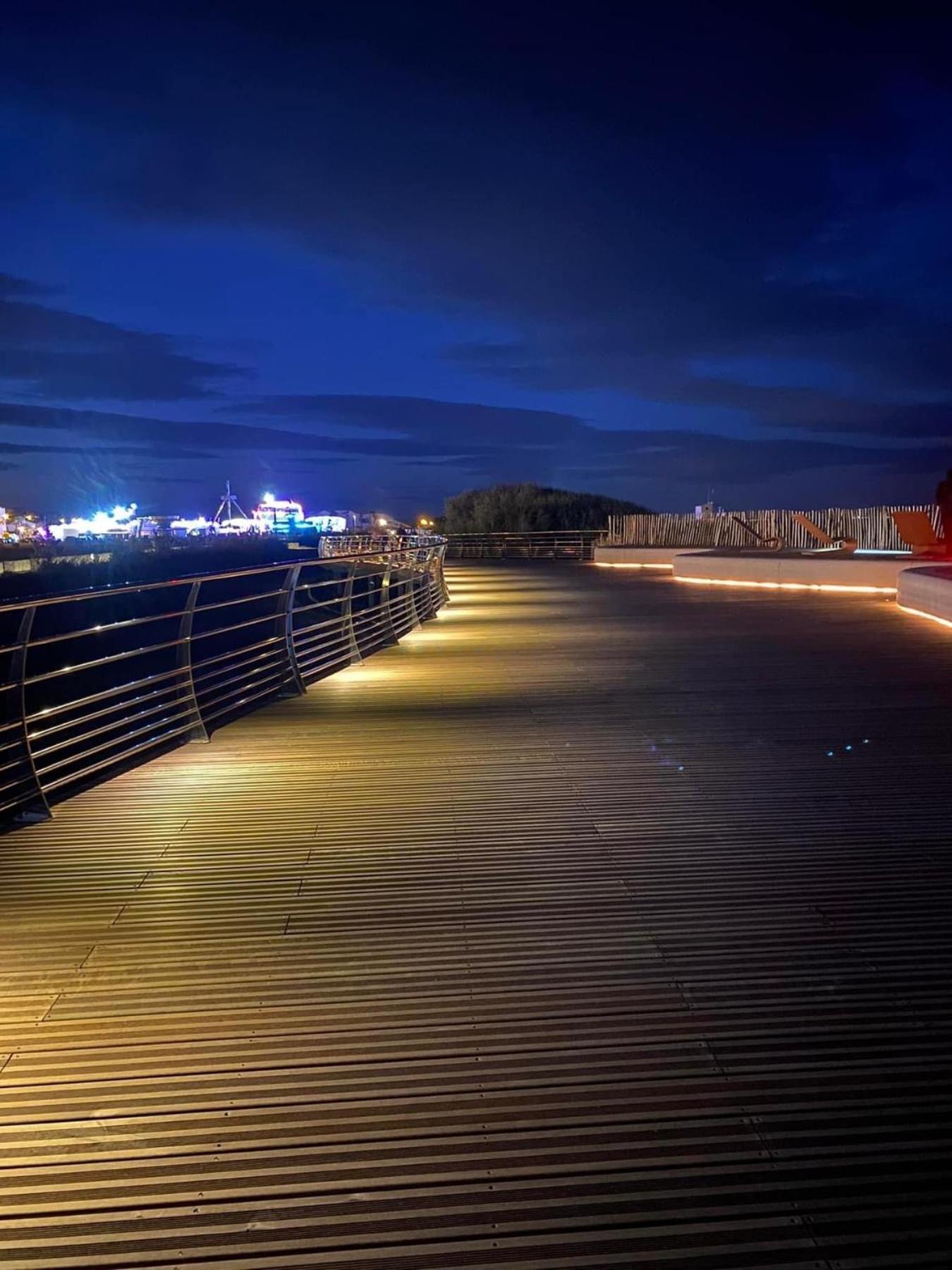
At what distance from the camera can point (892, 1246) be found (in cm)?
261

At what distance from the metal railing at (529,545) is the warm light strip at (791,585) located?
19.2 m

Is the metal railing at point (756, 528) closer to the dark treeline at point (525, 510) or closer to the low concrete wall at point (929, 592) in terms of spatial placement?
the low concrete wall at point (929, 592)

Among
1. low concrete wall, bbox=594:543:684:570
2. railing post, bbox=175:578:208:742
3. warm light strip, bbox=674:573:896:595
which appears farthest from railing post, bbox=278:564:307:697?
low concrete wall, bbox=594:543:684:570

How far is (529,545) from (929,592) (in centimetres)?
3909

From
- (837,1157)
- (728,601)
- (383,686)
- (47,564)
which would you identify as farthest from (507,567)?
(47,564)

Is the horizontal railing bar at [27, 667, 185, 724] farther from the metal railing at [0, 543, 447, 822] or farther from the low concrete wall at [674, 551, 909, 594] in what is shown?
the low concrete wall at [674, 551, 909, 594]

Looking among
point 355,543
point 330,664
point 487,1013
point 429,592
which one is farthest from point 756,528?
point 487,1013

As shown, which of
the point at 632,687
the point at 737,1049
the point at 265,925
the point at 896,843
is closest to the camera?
the point at 737,1049

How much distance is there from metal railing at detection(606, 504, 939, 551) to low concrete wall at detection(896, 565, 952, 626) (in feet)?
40.7

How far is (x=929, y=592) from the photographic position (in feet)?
62.3

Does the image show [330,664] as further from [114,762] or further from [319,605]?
[114,762]

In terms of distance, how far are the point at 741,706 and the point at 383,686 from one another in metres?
3.81

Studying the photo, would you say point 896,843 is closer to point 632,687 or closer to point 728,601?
point 632,687

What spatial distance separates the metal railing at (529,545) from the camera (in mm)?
54688
